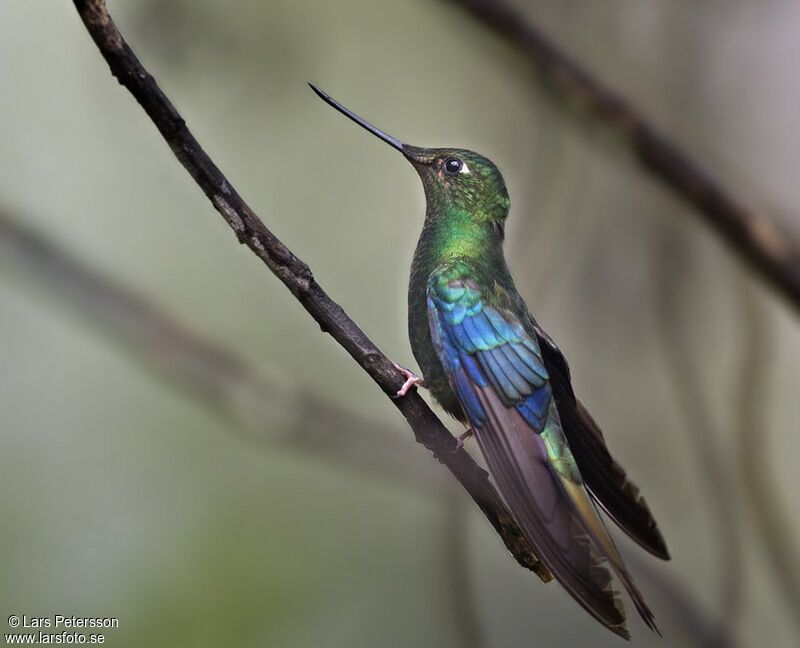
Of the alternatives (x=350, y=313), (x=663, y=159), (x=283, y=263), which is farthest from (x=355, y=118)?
(x=350, y=313)

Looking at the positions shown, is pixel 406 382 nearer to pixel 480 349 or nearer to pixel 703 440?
pixel 480 349

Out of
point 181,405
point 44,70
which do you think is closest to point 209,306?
point 181,405

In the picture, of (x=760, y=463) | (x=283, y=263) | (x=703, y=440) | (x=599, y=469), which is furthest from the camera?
(x=703, y=440)

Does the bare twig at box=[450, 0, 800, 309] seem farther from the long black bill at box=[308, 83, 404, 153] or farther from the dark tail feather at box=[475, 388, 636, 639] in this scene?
the dark tail feather at box=[475, 388, 636, 639]

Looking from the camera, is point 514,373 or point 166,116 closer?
point 166,116

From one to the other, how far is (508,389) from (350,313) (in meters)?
2.67

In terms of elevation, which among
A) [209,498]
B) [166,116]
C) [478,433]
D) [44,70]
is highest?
[44,70]

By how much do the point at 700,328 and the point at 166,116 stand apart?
382 cm

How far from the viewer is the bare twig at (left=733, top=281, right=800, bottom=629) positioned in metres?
3.73

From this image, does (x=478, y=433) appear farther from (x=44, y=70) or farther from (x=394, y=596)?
(x=44, y=70)

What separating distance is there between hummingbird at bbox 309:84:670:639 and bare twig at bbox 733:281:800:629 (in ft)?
4.77

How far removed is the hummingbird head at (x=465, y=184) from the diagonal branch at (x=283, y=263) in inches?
35.8

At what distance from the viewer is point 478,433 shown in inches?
87.7

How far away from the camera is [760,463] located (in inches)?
150
